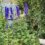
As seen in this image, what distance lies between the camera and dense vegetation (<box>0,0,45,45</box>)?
148 inches

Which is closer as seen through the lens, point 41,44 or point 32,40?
point 32,40

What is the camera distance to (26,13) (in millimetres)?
4340

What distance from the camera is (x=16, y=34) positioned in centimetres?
387

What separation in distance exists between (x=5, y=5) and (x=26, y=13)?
0.51 meters

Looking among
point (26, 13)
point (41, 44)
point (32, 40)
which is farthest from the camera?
point (26, 13)

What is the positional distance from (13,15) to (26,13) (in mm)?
329

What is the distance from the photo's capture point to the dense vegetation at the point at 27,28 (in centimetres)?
375

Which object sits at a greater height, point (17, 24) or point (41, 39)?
point (17, 24)

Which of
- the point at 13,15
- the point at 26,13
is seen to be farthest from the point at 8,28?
the point at 26,13

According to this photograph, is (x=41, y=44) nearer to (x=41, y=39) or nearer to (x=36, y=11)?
(x=41, y=39)

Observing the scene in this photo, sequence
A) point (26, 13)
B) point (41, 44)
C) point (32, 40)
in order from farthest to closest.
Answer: point (26, 13) < point (41, 44) < point (32, 40)

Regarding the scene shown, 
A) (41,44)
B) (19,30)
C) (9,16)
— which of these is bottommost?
(41,44)

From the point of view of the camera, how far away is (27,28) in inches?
157

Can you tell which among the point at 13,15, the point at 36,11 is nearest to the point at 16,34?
the point at 13,15
